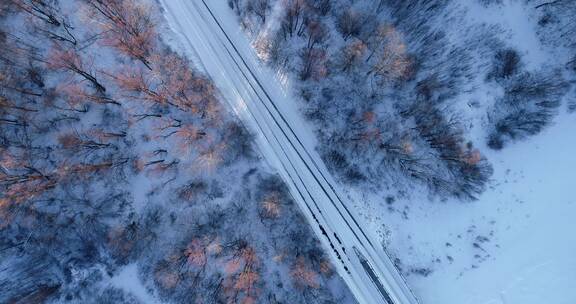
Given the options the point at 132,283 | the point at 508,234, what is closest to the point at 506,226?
the point at 508,234

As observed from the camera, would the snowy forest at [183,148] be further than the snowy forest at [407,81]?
Yes

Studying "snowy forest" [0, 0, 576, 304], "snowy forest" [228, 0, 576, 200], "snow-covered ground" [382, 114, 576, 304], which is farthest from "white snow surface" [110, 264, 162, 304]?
"snow-covered ground" [382, 114, 576, 304]

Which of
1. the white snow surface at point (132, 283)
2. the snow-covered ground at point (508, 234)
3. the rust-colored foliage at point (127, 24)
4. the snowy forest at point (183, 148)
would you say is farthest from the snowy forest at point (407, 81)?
the white snow surface at point (132, 283)

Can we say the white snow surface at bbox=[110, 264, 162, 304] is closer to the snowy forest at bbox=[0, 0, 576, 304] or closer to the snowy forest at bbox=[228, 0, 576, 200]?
the snowy forest at bbox=[0, 0, 576, 304]

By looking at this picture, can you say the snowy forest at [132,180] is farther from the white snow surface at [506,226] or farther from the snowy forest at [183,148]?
the white snow surface at [506,226]

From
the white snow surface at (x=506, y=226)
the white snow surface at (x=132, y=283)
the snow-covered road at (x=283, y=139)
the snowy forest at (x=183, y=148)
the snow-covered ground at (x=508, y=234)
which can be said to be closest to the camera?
the white snow surface at (x=506, y=226)

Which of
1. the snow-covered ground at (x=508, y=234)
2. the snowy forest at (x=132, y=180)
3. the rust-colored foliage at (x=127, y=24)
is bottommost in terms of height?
the snowy forest at (x=132, y=180)

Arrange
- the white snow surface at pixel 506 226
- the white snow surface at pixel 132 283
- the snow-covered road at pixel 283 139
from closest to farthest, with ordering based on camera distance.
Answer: the white snow surface at pixel 506 226, the white snow surface at pixel 132 283, the snow-covered road at pixel 283 139

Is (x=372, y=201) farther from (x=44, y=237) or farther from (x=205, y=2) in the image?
(x=44, y=237)
